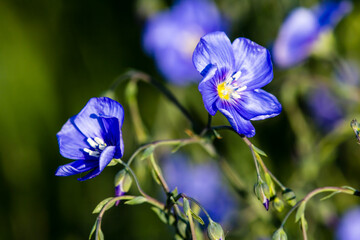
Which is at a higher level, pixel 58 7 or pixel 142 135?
pixel 58 7

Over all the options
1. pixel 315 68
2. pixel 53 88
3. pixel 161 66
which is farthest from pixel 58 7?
pixel 315 68

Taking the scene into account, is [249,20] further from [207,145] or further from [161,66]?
[207,145]

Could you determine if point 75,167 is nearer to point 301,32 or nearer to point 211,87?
→ point 211,87

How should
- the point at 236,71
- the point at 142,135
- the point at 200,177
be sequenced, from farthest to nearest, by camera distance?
the point at 200,177 < the point at 142,135 < the point at 236,71

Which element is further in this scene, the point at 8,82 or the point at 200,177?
the point at 8,82

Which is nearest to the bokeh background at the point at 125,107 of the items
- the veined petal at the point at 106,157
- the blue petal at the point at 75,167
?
the blue petal at the point at 75,167

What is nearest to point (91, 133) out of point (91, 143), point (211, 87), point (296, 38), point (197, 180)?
point (91, 143)
